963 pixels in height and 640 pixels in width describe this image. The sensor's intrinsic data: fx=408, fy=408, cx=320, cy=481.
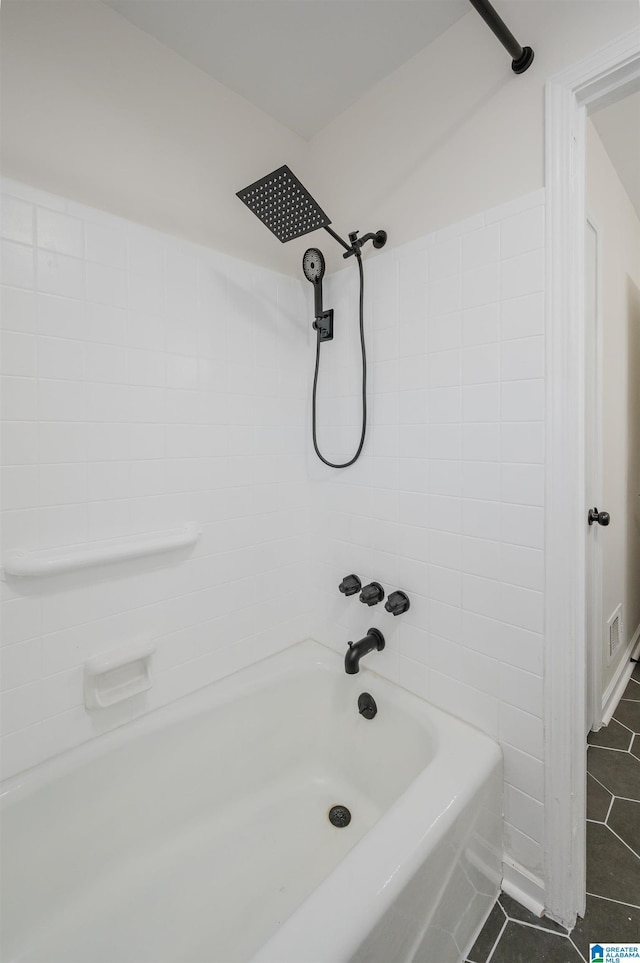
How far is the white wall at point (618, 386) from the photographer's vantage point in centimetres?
175

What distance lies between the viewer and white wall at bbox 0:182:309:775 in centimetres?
105

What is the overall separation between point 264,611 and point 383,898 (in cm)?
94

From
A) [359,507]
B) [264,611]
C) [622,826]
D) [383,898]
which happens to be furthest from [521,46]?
[622,826]

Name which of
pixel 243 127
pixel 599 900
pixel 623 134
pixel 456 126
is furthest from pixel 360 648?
pixel 623 134

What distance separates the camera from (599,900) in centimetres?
115

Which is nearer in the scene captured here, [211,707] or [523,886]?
[523,886]

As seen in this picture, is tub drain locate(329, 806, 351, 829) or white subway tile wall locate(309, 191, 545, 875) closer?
white subway tile wall locate(309, 191, 545, 875)

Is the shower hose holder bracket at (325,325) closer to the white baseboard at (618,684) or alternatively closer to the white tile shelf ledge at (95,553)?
the white tile shelf ledge at (95,553)

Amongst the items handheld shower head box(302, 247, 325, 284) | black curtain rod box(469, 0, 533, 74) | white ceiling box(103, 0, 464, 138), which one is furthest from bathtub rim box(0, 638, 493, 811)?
white ceiling box(103, 0, 464, 138)

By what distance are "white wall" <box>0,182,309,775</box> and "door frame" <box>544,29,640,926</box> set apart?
0.95 m

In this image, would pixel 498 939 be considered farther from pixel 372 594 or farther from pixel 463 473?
pixel 463 473

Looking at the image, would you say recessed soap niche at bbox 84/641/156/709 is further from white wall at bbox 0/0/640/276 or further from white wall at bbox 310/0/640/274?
white wall at bbox 310/0/640/274

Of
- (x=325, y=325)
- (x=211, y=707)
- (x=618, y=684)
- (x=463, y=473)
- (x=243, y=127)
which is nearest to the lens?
(x=463, y=473)

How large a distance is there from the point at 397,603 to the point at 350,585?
22 cm
